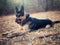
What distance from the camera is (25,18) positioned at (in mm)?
2562

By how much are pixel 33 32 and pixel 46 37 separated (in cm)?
23

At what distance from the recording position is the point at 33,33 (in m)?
2.53

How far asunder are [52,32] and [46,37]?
5.5 inches

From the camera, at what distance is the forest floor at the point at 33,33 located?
2.50 m

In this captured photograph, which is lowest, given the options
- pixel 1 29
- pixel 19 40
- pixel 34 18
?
pixel 19 40

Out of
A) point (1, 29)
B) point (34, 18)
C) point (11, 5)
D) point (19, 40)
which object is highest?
point (11, 5)

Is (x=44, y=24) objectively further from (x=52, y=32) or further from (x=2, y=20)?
(x=2, y=20)

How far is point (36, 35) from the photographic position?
253cm

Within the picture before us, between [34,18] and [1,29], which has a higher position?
[34,18]

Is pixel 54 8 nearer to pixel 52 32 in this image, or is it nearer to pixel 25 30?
pixel 52 32

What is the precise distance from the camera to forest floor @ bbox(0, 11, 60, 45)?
2.50 metres

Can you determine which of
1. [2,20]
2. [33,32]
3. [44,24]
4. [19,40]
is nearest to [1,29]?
[2,20]

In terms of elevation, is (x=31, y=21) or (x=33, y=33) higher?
(x=31, y=21)

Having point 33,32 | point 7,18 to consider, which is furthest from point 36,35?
point 7,18
